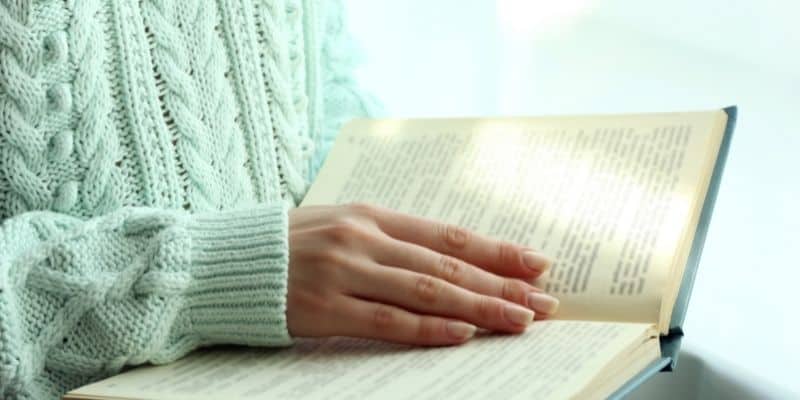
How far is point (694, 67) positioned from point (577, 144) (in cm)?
60

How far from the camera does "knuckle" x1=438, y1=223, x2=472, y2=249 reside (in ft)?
2.54

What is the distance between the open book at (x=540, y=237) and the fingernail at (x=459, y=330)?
1cm

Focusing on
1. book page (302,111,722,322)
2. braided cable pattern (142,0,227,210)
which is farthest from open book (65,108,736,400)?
braided cable pattern (142,0,227,210)

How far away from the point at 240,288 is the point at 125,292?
8cm

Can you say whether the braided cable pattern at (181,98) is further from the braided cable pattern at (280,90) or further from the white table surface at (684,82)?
the white table surface at (684,82)

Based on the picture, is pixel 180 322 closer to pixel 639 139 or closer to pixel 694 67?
pixel 639 139

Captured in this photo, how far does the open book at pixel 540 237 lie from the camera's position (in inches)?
24.5

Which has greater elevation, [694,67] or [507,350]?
[694,67]

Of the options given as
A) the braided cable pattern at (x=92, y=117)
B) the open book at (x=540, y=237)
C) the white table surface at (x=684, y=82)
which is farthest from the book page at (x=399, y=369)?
the white table surface at (x=684, y=82)

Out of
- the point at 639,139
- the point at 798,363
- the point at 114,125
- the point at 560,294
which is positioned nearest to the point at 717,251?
the point at 798,363

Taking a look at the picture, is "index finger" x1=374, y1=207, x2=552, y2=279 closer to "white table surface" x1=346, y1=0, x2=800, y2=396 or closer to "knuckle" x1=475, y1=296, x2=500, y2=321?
"knuckle" x1=475, y1=296, x2=500, y2=321

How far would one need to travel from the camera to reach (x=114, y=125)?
814 mm

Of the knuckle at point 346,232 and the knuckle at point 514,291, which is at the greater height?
the knuckle at point 346,232

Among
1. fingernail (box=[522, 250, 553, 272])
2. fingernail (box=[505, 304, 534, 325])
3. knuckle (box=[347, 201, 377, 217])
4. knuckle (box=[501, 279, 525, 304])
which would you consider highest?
knuckle (box=[347, 201, 377, 217])
